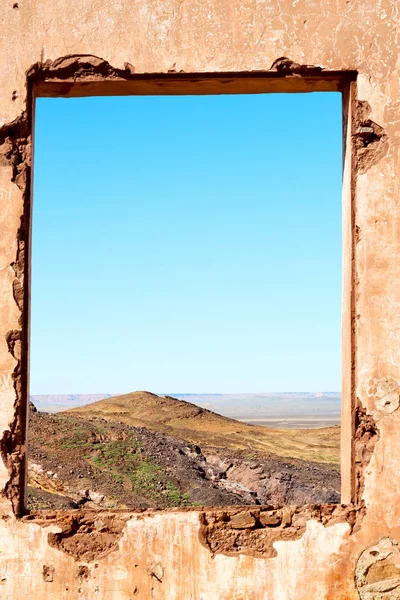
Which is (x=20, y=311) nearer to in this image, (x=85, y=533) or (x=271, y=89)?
(x=85, y=533)

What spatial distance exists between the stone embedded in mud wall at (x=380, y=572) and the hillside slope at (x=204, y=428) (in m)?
13.0

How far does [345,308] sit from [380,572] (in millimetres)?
1303

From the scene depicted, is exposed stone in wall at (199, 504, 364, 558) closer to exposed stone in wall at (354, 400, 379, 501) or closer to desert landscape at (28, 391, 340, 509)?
exposed stone in wall at (354, 400, 379, 501)

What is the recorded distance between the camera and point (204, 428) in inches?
822

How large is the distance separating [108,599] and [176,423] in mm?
17861

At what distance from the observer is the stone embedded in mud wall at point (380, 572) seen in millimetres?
3375

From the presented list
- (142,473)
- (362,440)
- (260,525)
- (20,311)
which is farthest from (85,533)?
(142,473)

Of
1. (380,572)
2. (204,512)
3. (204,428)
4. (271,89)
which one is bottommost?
(204,428)

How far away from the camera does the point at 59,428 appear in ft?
40.1

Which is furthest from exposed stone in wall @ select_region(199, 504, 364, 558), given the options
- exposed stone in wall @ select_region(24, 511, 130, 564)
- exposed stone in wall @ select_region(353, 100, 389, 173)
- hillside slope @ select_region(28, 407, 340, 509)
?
hillside slope @ select_region(28, 407, 340, 509)

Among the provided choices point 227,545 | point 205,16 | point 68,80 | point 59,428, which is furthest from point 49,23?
point 59,428

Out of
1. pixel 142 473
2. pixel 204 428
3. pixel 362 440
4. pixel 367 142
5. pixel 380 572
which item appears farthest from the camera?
pixel 204 428

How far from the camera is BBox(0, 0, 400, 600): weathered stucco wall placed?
3.37 m

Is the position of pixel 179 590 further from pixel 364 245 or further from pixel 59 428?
pixel 59 428
